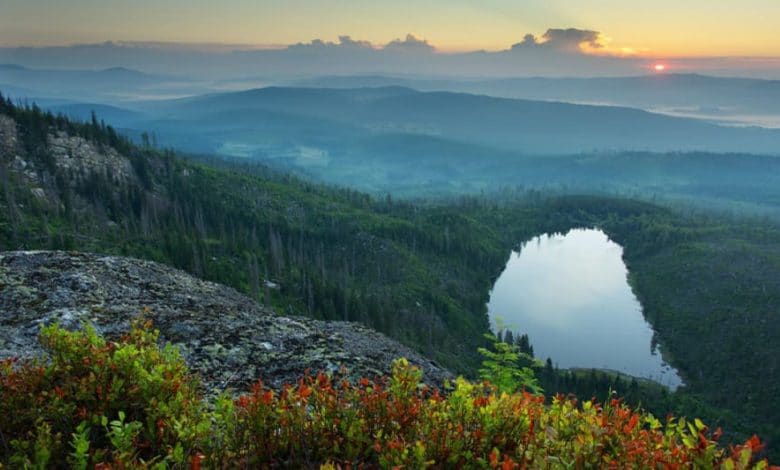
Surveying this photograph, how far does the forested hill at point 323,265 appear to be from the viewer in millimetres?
103812

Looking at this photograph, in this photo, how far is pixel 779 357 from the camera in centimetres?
12312

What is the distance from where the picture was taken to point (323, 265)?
154750 millimetres

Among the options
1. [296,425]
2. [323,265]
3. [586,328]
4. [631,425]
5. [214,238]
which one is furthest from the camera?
[586,328]

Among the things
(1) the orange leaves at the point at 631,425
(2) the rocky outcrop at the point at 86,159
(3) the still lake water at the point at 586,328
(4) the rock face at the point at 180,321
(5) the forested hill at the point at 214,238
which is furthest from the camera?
(3) the still lake water at the point at 586,328

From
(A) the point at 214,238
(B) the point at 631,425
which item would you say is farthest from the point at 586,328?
(B) the point at 631,425

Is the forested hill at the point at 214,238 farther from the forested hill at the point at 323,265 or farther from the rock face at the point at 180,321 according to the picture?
the rock face at the point at 180,321

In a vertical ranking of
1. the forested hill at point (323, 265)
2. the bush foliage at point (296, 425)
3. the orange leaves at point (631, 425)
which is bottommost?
the forested hill at point (323, 265)

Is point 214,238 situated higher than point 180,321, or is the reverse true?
point 180,321

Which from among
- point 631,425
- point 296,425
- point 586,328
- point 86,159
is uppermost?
point 631,425

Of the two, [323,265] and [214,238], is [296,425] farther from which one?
[323,265]

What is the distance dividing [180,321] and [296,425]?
1244 centimetres

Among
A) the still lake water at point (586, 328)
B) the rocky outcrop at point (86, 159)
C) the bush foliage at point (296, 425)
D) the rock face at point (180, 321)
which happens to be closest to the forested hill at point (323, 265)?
the rocky outcrop at point (86, 159)

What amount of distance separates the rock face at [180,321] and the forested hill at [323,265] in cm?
7450

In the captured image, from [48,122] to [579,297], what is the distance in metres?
216
